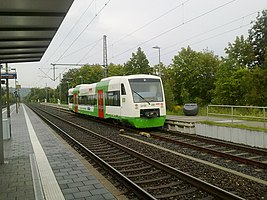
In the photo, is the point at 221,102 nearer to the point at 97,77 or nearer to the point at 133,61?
the point at 133,61

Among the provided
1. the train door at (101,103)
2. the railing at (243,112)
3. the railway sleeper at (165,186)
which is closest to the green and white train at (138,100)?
the train door at (101,103)

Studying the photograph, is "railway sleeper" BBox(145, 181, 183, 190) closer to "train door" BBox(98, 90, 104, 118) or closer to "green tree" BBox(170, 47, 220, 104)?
"train door" BBox(98, 90, 104, 118)

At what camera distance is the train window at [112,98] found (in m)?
18.4

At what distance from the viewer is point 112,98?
1948cm

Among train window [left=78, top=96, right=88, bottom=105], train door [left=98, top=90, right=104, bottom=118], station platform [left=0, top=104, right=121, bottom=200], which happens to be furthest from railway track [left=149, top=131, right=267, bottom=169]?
train window [left=78, top=96, right=88, bottom=105]

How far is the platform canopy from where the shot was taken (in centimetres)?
489

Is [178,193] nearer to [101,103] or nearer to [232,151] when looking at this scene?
[232,151]

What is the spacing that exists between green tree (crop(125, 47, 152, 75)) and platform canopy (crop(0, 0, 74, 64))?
56.1 m

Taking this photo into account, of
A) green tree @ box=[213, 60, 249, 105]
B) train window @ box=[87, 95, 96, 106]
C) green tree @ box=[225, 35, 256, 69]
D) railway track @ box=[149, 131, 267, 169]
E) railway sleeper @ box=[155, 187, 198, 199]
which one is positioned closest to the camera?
railway sleeper @ box=[155, 187, 198, 199]

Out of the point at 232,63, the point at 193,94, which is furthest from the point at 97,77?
the point at 232,63

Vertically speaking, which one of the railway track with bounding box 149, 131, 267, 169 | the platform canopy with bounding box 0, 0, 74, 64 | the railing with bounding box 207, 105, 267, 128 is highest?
the platform canopy with bounding box 0, 0, 74, 64

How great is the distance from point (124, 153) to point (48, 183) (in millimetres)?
4556

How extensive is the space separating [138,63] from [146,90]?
156ft

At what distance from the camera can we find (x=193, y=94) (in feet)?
210
